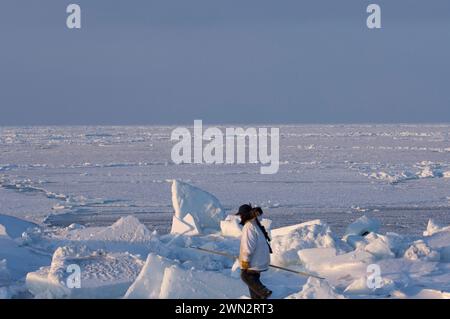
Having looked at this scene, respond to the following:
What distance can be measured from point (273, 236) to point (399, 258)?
1.78 meters

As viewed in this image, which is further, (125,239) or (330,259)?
(125,239)

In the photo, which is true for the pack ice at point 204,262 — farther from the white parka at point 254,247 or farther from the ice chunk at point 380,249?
the white parka at point 254,247

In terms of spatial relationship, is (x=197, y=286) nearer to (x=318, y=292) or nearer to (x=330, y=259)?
(x=318, y=292)

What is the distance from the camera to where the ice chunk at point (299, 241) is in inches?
363

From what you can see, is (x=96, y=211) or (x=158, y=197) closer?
(x=96, y=211)

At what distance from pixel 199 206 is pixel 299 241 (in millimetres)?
3057

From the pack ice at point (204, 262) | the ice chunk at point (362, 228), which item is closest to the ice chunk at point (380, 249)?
the pack ice at point (204, 262)

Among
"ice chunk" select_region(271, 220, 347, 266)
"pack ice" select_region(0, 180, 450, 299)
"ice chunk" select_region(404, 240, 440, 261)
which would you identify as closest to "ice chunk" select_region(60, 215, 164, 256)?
"pack ice" select_region(0, 180, 450, 299)

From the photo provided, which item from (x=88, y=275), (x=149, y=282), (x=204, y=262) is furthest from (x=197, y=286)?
(x=204, y=262)

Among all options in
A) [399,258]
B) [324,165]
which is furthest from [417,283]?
[324,165]

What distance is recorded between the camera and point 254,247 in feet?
21.8

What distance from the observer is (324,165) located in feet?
89.6
